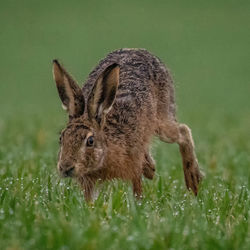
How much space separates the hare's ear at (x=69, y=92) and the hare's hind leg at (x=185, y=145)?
1.36m

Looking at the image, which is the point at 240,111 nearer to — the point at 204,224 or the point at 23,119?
the point at 23,119

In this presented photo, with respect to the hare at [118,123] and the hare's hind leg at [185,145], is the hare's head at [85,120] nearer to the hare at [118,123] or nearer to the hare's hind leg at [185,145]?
the hare at [118,123]

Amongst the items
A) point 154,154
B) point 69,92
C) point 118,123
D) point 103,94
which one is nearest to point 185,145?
point 154,154

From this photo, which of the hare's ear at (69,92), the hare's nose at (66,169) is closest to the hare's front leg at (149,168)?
the hare's ear at (69,92)

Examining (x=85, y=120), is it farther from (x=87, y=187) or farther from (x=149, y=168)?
(x=149, y=168)

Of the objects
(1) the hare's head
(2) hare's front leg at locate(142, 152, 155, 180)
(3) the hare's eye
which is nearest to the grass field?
(2) hare's front leg at locate(142, 152, 155, 180)

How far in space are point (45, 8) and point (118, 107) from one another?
122ft

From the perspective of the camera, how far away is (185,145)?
713cm

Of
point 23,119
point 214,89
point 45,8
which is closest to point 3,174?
point 23,119

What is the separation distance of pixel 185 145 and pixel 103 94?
1.73m

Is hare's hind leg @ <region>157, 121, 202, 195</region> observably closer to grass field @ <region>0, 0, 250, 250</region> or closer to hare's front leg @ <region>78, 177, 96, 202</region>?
grass field @ <region>0, 0, 250, 250</region>

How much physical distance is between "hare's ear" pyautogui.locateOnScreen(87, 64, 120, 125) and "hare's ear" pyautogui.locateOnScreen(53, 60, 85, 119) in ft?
0.34

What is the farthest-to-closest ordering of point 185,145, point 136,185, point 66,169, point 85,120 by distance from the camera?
point 185,145 → point 136,185 → point 85,120 → point 66,169

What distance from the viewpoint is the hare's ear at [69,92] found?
5656 millimetres
